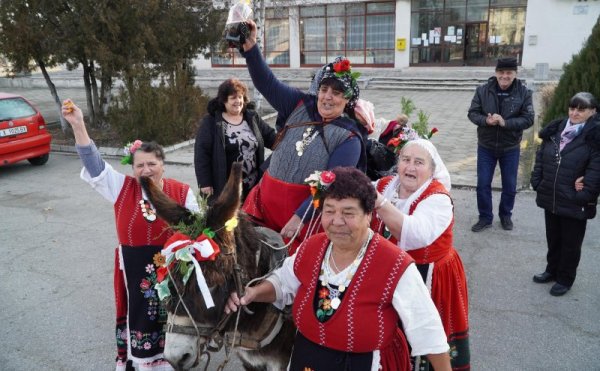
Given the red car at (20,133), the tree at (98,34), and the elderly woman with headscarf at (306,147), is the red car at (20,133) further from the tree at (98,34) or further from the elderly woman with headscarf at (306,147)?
the elderly woman with headscarf at (306,147)

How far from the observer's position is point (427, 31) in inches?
977

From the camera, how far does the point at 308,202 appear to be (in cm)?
282

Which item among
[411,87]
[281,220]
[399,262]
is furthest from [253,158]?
[411,87]

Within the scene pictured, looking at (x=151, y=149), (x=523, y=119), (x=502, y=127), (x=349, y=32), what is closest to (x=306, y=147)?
(x=151, y=149)

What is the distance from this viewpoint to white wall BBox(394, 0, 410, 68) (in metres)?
24.6

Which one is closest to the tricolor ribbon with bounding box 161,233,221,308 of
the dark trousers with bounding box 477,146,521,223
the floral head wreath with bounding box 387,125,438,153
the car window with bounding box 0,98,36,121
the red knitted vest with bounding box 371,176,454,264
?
the red knitted vest with bounding box 371,176,454,264

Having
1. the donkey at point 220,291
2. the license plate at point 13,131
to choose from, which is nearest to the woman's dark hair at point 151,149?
the donkey at point 220,291

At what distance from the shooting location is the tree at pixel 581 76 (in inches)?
340

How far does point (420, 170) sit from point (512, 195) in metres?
4.40

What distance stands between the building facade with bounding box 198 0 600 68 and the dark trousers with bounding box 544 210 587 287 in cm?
1779

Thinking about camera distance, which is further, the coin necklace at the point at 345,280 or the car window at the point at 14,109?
the car window at the point at 14,109

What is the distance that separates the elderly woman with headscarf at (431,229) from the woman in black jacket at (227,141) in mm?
1956

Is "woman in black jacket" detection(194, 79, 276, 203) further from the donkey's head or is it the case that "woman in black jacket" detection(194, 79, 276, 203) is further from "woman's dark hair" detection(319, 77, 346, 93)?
the donkey's head

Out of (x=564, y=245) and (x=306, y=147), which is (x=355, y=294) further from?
(x=564, y=245)
